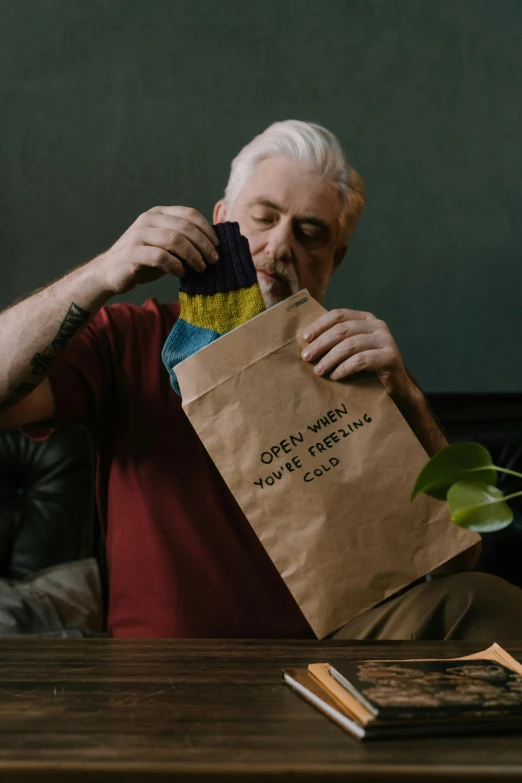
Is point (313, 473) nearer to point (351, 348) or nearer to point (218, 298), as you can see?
point (351, 348)

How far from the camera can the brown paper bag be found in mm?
866

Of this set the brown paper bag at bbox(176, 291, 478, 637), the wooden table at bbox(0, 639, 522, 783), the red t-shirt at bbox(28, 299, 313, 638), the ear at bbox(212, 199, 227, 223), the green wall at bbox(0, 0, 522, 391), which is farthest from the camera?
the green wall at bbox(0, 0, 522, 391)

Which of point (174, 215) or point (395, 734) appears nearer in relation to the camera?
point (395, 734)

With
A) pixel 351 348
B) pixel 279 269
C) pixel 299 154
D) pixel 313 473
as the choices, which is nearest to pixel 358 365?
pixel 351 348

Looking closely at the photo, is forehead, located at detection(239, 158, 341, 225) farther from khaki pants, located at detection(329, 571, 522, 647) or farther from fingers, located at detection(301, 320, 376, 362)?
khaki pants, located at detection(329, 571, 522, 647)

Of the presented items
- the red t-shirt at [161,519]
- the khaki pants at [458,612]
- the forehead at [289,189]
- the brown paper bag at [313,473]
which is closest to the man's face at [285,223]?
the forehead at [289,189]

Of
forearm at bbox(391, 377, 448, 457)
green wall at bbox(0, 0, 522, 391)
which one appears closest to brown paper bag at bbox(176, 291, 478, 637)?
forearm at bbox(391, 377, 448, 457)

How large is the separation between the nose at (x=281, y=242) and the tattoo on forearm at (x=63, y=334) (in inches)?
15.8

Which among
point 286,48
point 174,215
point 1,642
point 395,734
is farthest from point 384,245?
point 395,734

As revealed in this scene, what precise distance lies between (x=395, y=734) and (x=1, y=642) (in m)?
0.46

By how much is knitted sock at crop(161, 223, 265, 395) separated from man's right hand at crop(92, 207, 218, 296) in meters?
0.02

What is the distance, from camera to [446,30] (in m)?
1.93

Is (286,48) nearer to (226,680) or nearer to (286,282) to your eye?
(286,282)

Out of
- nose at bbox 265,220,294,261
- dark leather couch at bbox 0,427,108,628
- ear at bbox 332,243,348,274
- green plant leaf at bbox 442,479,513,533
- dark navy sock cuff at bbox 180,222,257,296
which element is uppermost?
ear at bbox 332,243,348,274
